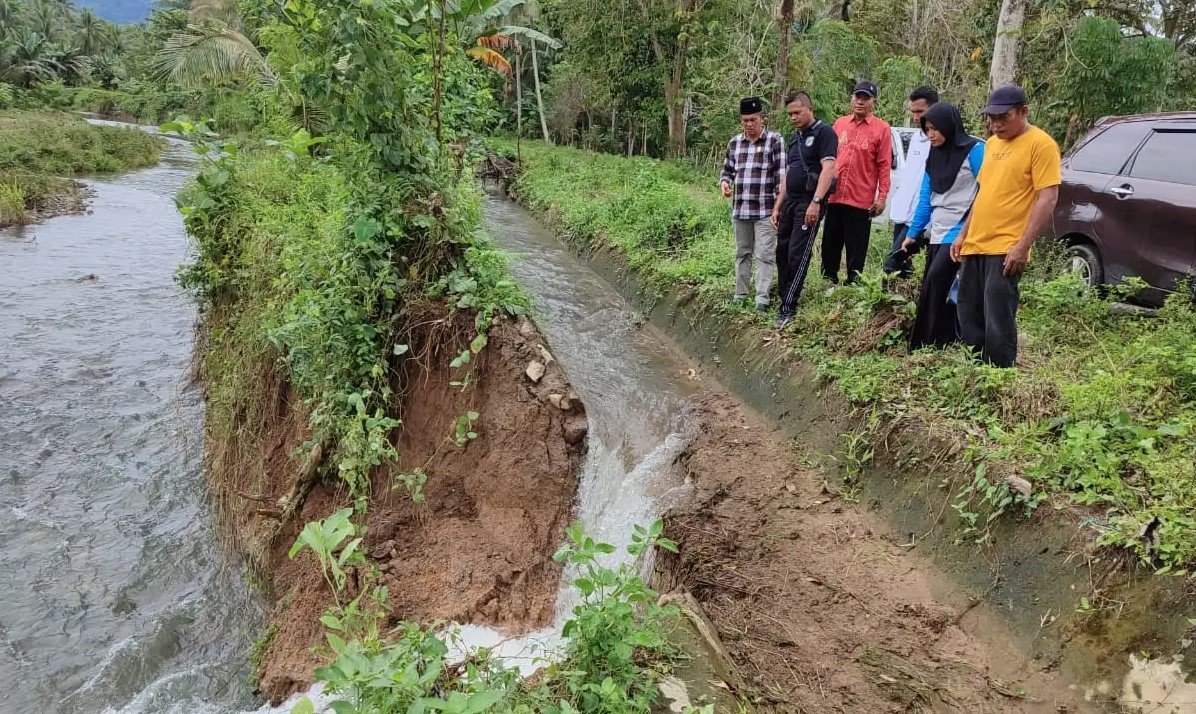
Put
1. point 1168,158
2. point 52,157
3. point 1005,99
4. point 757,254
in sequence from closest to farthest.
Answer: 1. point 1005,99
2. point 1168,158
3. point 757,254
4. point 52,157

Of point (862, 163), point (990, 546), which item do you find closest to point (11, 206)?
point (862, 163)

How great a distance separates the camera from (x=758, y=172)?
19.4 feet

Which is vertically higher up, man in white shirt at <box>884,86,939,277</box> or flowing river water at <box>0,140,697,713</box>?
man in white shirt at <box>884,86,939,277</box>

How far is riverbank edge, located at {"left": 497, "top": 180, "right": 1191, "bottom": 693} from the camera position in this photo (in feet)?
9.51

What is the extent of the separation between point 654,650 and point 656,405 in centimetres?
343

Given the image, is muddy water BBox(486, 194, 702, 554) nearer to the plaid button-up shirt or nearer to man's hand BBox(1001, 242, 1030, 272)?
the plaid button-up shirt

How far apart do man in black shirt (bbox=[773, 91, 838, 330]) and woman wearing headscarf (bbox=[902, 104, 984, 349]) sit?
770 millimetres

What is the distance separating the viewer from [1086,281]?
5879 mm

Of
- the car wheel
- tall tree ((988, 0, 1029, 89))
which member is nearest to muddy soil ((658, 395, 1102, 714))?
the car wheel

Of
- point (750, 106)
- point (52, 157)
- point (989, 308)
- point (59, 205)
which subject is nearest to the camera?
point (989, 308)

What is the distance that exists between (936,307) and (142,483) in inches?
285

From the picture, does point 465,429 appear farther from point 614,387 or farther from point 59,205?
point 59,205

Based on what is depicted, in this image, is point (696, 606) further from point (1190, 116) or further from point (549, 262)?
point (549, 262)

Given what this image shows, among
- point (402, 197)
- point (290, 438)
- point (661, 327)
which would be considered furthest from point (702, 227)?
point (290, 438)
